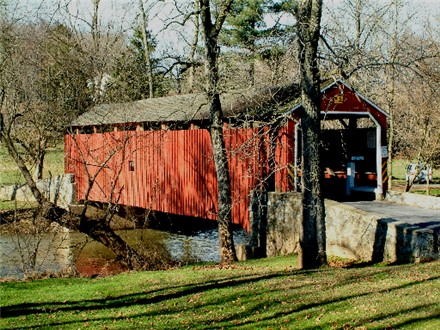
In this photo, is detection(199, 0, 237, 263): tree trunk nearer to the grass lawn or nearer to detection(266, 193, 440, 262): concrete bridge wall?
detection(266, 193, 440, 262): concrete bridge wall

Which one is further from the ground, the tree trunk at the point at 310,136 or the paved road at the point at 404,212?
the tree trunk at the point at 310,136

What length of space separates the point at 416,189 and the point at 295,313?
18.3 metres

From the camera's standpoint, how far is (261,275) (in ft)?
31.3

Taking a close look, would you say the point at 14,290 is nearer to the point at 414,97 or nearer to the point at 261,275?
the point at 261,275

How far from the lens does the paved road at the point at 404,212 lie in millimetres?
11828

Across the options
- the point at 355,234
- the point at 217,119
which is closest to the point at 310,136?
the point at 355,234

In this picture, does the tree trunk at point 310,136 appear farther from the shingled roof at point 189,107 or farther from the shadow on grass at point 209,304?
the shingled roof at point 189,107

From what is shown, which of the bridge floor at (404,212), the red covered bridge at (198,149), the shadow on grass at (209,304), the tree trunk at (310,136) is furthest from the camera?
the red covered bridge at (198,149)

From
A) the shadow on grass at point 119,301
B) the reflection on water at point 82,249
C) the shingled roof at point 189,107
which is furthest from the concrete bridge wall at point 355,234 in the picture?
the reflection on water at point 82,249

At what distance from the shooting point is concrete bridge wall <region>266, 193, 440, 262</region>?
9.67 m

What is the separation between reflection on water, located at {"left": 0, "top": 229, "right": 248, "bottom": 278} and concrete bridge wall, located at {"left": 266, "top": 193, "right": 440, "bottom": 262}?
2.84 meters

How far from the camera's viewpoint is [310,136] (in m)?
9.70

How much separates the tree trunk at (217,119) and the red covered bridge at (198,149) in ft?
1.22

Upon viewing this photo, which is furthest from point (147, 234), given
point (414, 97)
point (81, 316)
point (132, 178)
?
point (81, 316)
